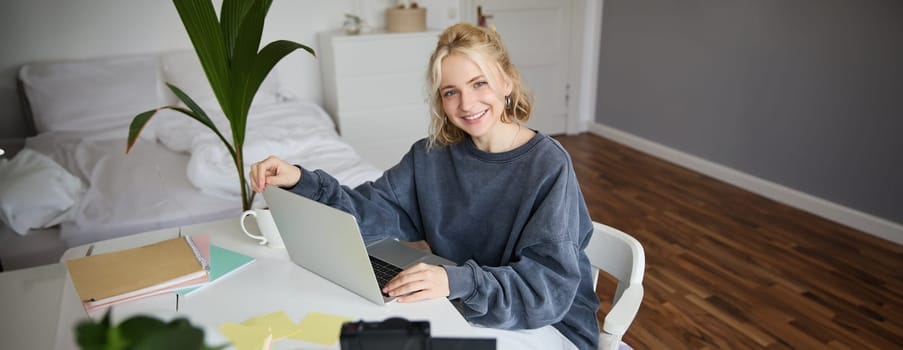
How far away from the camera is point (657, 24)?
4125 millimetres

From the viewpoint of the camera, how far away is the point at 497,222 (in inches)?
51.2

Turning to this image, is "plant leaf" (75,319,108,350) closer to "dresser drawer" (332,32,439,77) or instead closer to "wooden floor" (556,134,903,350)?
"wooden floor" (556,134,903,350)

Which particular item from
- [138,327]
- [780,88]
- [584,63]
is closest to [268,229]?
[138,327]

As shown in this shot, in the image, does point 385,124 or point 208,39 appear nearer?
point 208,39

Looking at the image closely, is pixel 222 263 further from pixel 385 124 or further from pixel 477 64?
pixel 385 124

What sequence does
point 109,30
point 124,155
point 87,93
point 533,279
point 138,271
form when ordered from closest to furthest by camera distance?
1. point 533,279
2. point 138,271
3. point 124,155
4. point 87,93
5. point 109,30

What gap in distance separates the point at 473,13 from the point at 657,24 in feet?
4.10

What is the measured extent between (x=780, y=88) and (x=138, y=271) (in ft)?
10.7

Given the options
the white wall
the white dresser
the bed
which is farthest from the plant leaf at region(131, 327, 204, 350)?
the white wall

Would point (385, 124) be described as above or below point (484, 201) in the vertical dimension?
below

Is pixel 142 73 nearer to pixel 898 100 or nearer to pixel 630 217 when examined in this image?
pixel 630 217

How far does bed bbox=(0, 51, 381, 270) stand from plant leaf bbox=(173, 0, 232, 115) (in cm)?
74

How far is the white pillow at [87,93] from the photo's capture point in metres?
3.12

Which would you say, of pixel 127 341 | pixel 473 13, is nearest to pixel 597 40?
pixel 473 13
